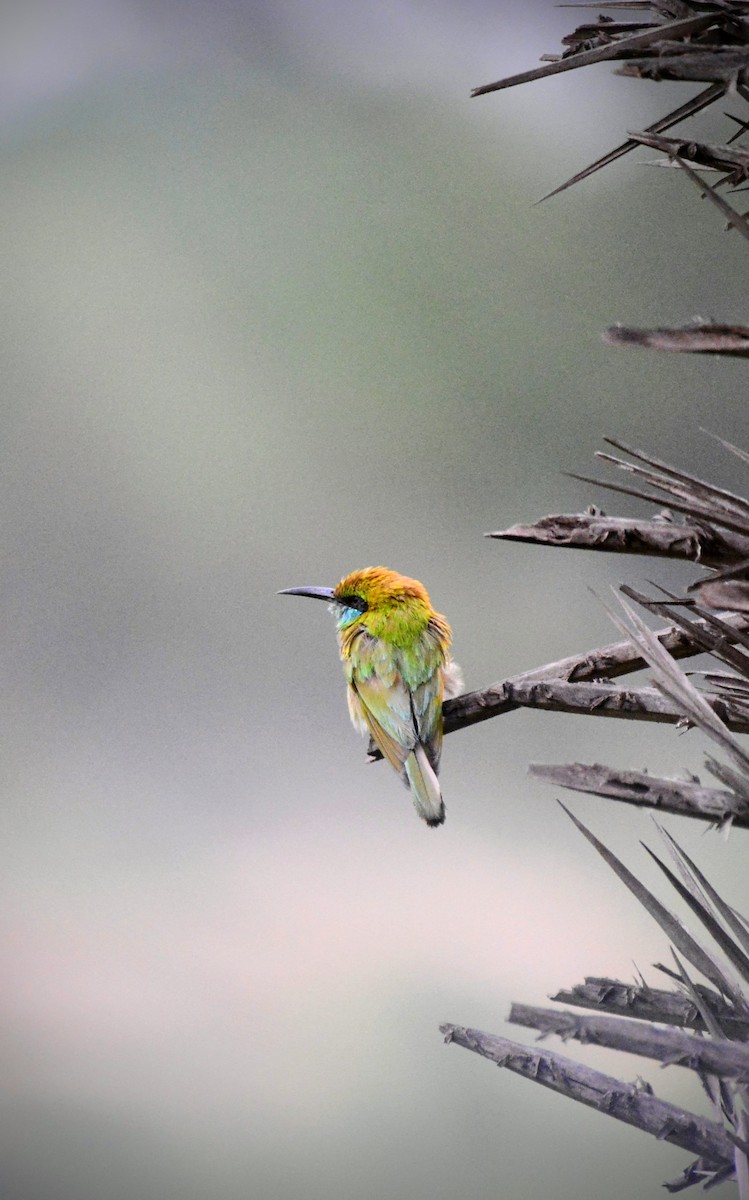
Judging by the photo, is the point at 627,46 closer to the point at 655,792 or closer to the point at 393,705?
the point at 655,792

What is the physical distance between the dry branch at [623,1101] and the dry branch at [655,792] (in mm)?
161

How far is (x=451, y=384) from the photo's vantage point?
2.08 metres

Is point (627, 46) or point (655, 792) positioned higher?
point (627, 46)

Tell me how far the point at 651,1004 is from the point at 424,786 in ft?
2.07

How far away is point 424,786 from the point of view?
117 cm

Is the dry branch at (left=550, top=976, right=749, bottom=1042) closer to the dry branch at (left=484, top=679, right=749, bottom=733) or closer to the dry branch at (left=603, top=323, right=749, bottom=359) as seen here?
the dry branch at (left=484, top=679, right=749, bottom=733)

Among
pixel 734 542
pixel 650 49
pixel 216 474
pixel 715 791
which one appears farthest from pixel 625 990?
pixel 216 474

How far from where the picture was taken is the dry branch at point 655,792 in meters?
0.48

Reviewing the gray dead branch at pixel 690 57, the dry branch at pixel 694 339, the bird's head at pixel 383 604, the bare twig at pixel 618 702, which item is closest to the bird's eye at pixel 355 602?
the bird's head at pixel 383 604

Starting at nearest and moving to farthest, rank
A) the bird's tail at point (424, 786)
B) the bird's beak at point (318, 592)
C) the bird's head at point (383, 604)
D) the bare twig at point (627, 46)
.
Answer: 1. the bare twig at point (627, 46)
2. the bird's tail at point (424, 786)
3. the bird's head at point (383, 604)
4. the bird's beak at point (318, 592)

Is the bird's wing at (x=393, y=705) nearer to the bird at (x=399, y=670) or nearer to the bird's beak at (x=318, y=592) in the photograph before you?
the bird at (x=399, y=670)

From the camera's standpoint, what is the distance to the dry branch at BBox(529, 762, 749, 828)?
0.48 metres

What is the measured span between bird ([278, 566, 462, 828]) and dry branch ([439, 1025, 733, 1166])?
59 centimetres

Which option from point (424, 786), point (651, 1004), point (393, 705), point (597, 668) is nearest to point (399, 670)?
point (393, 705)
